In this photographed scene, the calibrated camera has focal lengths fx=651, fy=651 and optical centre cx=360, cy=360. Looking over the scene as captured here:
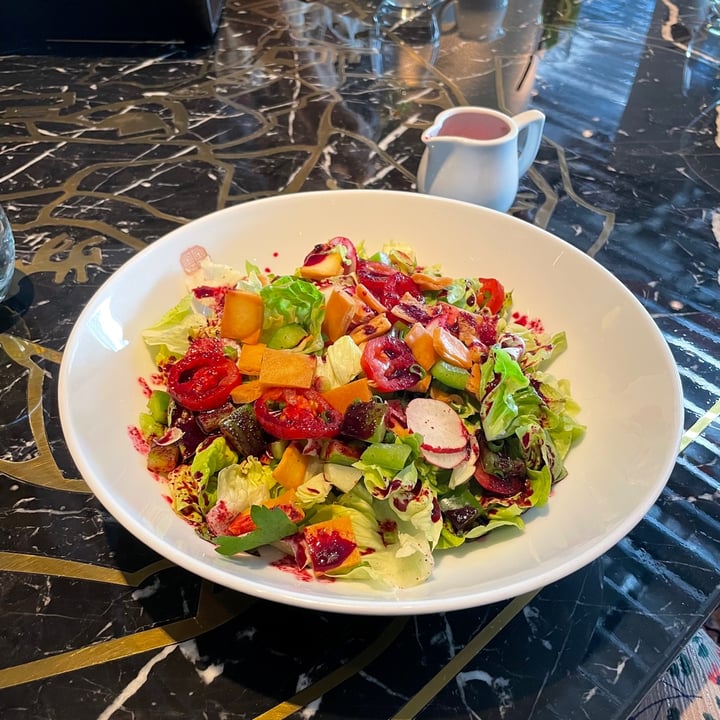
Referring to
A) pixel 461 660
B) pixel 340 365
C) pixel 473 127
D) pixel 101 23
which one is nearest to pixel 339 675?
pixel 461 660

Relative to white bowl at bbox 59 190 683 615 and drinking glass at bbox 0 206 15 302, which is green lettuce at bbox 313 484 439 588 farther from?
drinking glass at bbox 0 206 15 302

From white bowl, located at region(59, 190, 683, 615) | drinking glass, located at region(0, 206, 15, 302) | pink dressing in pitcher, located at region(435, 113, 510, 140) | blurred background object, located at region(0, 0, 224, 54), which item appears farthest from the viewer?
blurred background object, located at region(0, 0, 224, 54)

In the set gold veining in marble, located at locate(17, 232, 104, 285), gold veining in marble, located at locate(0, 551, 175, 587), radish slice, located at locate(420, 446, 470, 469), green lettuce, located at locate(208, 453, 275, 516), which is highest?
radish slice, located at locate(420, 446, 470, 469)

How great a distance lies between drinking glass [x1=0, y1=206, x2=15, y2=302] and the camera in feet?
4.23

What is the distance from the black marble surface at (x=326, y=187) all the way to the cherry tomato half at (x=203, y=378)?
23 centimetres

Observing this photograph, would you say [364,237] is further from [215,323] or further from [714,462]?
[714,462]

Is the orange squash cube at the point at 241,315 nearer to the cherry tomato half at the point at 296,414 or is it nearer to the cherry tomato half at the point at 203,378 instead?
the cherry tomato half at the point at 203,378

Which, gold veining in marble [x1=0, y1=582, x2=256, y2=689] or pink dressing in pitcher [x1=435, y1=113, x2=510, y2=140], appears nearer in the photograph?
gold veining in marble [x1=0, y1=582, x2=256, y2=689]

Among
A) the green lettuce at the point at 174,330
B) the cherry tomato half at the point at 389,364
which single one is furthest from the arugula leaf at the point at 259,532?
the green lettuce at the point at 174,330

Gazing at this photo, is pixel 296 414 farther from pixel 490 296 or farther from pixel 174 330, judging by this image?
pixel 490 296

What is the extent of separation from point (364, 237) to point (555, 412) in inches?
19.8

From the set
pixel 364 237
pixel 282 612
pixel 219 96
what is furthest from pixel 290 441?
pixel 219 96

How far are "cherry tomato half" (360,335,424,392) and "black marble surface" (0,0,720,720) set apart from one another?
0.31 m

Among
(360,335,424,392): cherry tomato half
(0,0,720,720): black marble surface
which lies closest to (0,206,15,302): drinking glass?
(0,0,720,720): black marble surface
